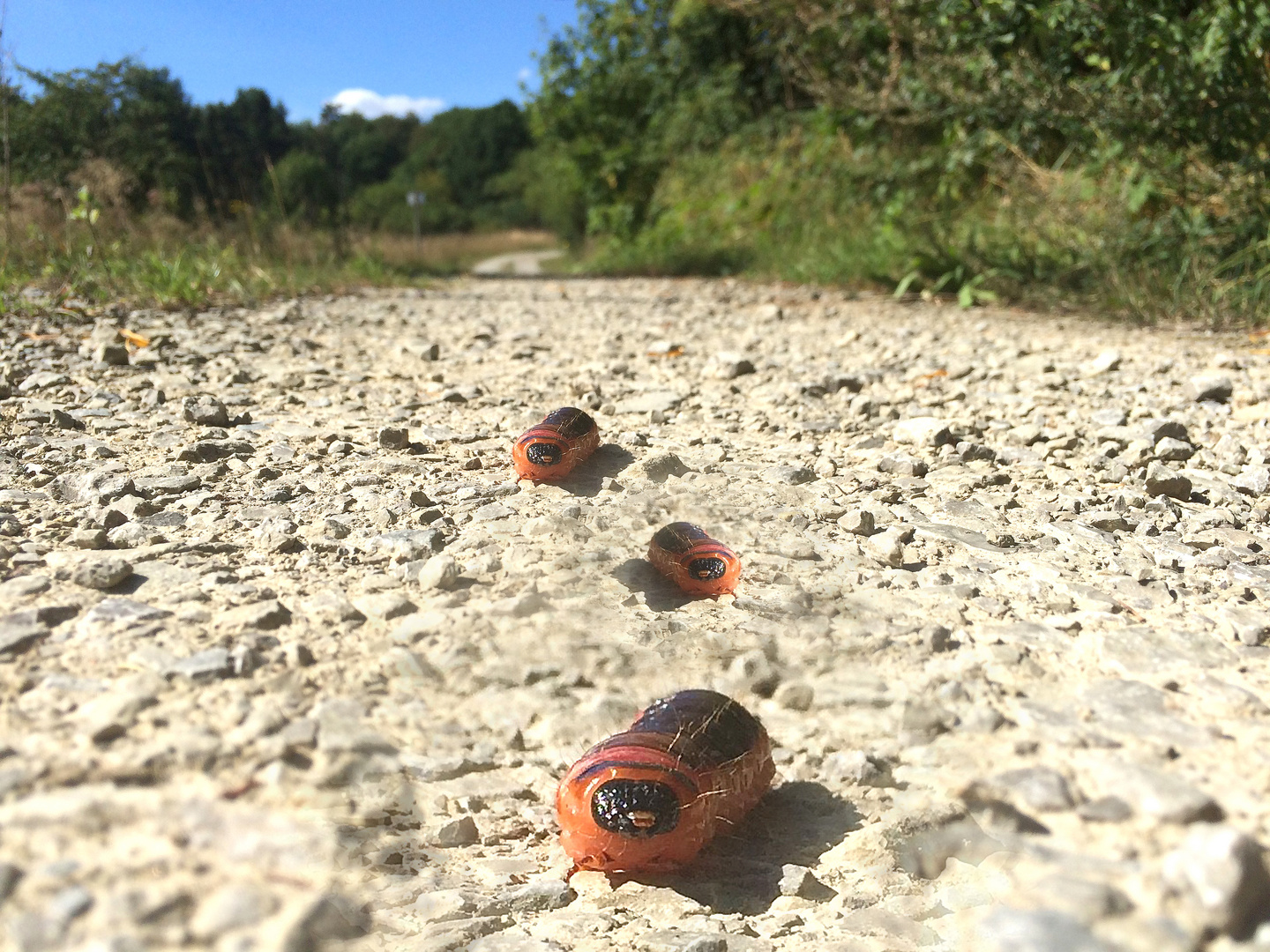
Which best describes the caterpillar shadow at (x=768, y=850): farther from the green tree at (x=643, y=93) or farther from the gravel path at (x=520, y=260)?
the gravel path at (x=520, y=260)

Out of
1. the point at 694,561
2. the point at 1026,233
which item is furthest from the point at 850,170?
the point at 694,561

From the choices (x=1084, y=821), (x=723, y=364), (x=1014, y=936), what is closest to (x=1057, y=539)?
(x=1084, y=821)

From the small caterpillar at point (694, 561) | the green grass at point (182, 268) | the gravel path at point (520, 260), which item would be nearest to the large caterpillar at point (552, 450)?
the small caterpillar at point (694, 561)

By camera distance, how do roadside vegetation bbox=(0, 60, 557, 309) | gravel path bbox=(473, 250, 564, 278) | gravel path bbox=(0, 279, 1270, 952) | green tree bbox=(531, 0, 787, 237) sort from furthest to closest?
1. gravel path bbox=(473, 250, 564, 278)
2. green tree bbox=(531, 0, 787, 237)
3. roadside vegetation bbox=(0, 60, 557, 309)
4. gravel path bbox=(0, 279, 1270, 952)

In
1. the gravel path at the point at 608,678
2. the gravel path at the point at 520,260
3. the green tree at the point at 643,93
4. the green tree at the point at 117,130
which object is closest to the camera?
the gravel path at the point at 608,678

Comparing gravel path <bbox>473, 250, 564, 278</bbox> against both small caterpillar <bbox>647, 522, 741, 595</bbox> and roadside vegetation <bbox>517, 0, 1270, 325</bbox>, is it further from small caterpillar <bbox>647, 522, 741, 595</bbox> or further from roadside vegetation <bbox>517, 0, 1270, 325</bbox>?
small caterpillar <bbox>647, 522, 741, 595</bbox>

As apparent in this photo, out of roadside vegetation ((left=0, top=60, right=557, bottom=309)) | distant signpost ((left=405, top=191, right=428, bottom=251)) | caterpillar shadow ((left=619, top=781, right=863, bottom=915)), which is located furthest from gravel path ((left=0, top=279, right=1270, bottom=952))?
distant signpost ((left=405, top=191, right=428, bottom=251))
